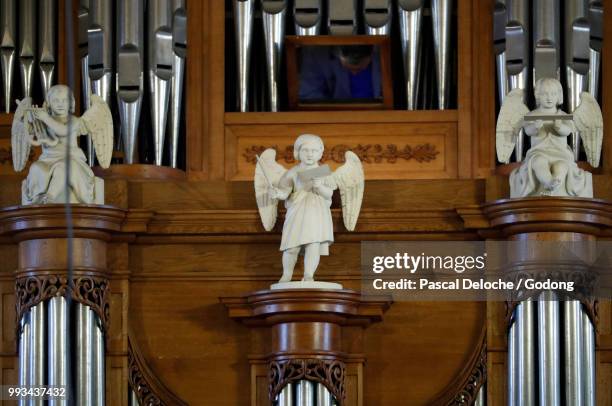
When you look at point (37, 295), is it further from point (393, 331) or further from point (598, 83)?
point (598, 83)

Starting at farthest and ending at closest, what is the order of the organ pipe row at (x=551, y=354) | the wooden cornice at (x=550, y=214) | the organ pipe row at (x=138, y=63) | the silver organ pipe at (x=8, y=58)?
the silver organ pipe at (x=8, y=58)
the organ pipe row at (x=138, y=63)
the wooden cornice at (x=550, y=214)
the organ pipe row at (x=551, y=354)

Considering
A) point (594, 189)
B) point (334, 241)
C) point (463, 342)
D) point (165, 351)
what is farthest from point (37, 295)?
point (594, 189)

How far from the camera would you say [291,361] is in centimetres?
966

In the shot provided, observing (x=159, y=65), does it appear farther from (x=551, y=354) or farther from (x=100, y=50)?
(x=551, y=354)

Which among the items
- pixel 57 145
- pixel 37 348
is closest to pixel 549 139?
pixel 57 145

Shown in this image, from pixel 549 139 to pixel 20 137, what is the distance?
280cm

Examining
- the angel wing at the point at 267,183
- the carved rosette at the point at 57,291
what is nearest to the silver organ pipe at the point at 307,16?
the angel wing at the point at 267,183

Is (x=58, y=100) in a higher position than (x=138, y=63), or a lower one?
lower

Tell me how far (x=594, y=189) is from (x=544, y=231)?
1.68 ft

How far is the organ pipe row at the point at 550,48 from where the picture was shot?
1031 centimetres

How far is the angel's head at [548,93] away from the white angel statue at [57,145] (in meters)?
2.29

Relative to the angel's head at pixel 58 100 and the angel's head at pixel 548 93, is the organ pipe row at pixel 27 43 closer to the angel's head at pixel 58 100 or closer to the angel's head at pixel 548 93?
the angel's head at pixel 58 100

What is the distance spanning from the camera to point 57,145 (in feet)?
33.0

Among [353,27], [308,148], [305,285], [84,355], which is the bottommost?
[84,355]
